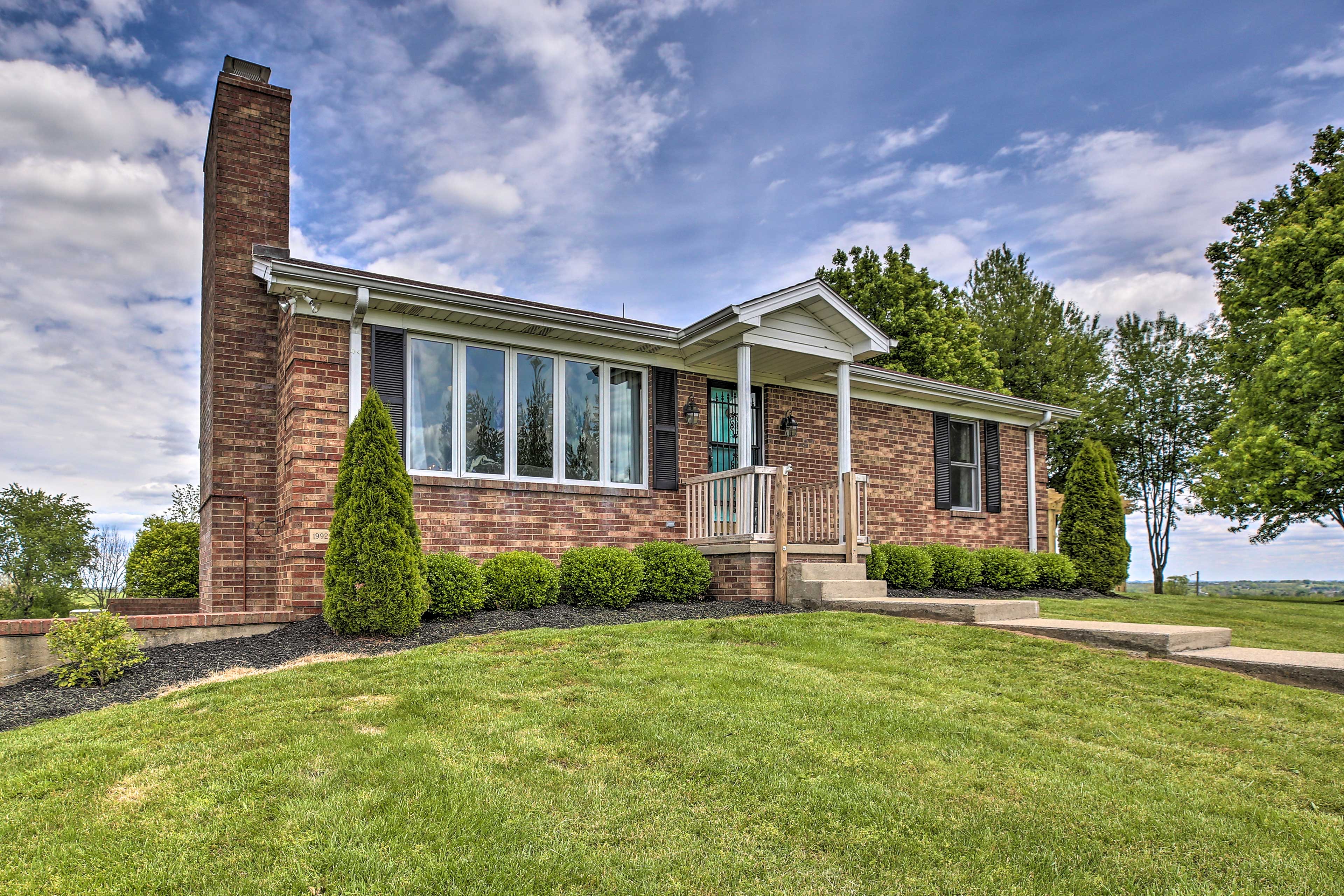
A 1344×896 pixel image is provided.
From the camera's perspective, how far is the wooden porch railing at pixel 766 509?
9023 mm

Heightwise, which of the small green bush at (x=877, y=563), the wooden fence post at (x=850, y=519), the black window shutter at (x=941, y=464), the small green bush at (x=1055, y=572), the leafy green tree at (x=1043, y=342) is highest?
the leafy green tree at (x=1043, y=342)

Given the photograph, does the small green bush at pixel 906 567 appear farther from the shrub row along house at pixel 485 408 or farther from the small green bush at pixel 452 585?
the small green bush at pixel 452 585

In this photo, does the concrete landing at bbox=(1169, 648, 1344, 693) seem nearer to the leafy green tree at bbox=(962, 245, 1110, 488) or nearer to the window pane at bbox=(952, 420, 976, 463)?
the window pane at bbox=(952, 420, 976, 463)

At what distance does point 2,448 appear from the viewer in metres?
11.3

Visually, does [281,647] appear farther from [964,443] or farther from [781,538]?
[964,443]

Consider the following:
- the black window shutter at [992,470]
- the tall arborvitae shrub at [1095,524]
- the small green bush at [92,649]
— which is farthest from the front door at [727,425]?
the small green bush at [92,649]

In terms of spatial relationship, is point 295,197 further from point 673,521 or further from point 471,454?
point 673,521

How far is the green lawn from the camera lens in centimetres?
748

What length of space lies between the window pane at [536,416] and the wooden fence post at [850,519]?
12.2 feet

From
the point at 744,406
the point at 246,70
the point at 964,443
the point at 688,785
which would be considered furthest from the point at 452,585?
the point at 964,443

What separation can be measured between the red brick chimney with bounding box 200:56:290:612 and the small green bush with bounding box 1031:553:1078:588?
1121cm

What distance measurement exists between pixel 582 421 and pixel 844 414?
3561 mm

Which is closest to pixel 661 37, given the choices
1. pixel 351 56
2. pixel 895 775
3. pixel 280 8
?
pixel 351 56

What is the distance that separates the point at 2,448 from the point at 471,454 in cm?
821
